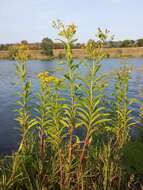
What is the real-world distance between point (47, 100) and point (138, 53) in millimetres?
80617

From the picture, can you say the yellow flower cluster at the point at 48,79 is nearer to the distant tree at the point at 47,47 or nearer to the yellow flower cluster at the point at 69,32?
the yellow flower cluster at the point at 69,32

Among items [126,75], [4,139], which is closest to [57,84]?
[126,75]

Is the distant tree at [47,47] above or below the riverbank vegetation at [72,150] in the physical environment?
below

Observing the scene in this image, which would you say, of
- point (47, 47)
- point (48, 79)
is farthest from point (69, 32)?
point (47, 47)

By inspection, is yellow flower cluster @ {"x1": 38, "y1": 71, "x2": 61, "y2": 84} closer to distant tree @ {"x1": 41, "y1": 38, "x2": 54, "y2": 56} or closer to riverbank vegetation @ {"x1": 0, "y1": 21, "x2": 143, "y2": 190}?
riverbank vegetation @ {"x1": 0, "y1": 21, "x2": 143, "y2": 190}

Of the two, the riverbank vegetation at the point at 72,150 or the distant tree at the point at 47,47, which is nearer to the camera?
the riverbank vegetation at the point at 72,150

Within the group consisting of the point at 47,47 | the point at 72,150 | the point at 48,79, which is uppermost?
the point at 48,79

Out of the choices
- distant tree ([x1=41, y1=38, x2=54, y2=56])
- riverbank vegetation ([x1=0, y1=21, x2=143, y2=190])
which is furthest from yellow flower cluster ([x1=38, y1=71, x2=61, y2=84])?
distant tree ([x1=41, y1=38, x2=54, y2=56])

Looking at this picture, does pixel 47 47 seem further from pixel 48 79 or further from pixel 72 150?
pixel 72 150

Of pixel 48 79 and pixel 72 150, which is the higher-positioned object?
pixel 48 79

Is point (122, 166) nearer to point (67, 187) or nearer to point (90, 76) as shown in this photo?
point (67, 187)

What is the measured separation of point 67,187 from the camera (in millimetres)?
5789

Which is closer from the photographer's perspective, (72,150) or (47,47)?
(72,150)

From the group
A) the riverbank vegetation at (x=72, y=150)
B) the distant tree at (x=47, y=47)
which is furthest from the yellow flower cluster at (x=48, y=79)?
the distant tree at (x=47, y=47)
